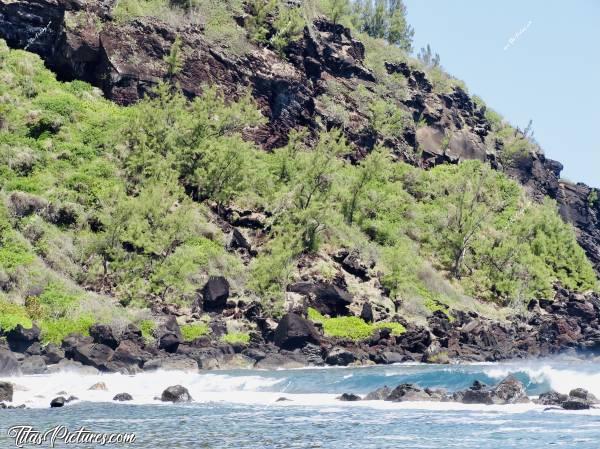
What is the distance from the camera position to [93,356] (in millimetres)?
42500

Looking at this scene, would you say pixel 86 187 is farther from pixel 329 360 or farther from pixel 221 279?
pixel 329 360

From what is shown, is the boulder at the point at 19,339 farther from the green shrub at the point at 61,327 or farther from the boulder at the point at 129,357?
the boulder at the point at 129,357

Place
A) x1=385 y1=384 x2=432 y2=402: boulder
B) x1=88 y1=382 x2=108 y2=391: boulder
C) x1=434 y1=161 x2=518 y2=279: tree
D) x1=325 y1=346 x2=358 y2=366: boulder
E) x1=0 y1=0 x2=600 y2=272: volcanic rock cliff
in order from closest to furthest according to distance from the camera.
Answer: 1. x1=385 y1=384 x2=432 y2=402: boulder
2. x1=88 y1=382 x2=108 y2=391: boulder
3. x1=325 y1=346 x2=358 y2=366: boulder
4. x1=0 y1=0 x2=600 y2=272: volcanic rock cliff
5. x1=434 y1=161 x2=518 y2=279: tree

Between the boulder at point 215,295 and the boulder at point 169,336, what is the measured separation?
668 centimetres

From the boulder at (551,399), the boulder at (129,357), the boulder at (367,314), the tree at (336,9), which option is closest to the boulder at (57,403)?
the boulder at (129,357)

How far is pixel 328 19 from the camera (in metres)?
112

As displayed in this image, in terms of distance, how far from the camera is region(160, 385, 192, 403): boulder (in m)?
33.0

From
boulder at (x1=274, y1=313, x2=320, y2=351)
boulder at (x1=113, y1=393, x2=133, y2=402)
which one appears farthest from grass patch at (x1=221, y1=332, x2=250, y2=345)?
boulder at (x1=113, y1=393, x2=133, y2=402)

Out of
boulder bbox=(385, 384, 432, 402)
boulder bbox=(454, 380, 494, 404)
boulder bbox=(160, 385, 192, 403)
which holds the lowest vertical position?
boulder bbox=(160, 385, 192, 403)

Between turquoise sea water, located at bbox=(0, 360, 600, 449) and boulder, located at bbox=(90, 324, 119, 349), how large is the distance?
5.68m

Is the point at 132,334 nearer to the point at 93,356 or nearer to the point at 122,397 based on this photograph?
the point at 93,356

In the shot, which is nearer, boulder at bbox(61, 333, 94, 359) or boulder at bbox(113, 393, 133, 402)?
boulder at bbox(113, 393, 133, 402)

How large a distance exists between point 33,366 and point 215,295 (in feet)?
66.1

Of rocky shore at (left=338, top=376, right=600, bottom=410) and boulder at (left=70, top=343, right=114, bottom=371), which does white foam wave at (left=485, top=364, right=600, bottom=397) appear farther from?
boulder at (left=70, top=343, right=114, bottom=371)
